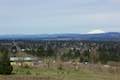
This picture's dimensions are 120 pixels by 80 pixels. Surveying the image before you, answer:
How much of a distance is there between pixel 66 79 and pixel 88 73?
17.9 ft

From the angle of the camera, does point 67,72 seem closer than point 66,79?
No

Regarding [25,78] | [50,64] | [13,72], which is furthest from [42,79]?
[50,64]

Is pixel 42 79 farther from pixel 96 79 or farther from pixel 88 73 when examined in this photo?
pixel 88 73

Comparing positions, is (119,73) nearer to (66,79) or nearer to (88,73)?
(88,73)

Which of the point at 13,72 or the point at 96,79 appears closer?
the point at 96,79

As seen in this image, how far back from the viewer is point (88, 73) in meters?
31.7

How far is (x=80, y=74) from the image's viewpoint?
30.7 m

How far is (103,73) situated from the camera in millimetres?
32344

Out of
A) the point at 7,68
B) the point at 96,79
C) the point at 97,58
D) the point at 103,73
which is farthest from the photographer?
the point at 97,58

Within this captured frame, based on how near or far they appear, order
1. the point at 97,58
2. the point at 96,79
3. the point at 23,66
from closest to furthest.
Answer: the point at 96,79 < the point at 23,66 < the point at 97,58

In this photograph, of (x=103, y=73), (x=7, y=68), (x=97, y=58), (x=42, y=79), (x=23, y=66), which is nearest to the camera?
(x=42, y=79)

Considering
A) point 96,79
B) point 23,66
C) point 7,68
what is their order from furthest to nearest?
point 23,66, point 7,68, point 96,79

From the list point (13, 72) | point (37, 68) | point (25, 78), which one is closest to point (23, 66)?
point (37, 68)

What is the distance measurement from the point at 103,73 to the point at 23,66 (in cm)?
713
